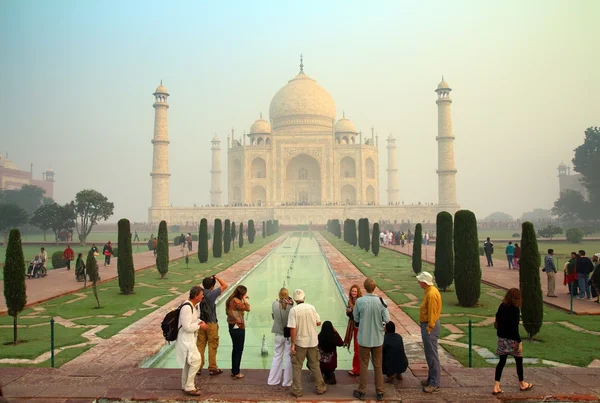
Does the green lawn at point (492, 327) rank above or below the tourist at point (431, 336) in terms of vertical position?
below

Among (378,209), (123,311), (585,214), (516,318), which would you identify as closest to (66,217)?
(123,311)

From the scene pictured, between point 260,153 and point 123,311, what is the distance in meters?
36.2

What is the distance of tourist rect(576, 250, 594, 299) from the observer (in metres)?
8.22

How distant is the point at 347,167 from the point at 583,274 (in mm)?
36391

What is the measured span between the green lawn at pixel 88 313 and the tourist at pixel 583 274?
655cm

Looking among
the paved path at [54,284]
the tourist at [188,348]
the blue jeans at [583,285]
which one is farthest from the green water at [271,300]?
the blue jeans at [583,285]

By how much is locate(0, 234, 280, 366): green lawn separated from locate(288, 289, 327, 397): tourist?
2377mm

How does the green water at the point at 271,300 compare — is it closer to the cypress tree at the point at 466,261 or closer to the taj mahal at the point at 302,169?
the cypress tree at the point at 466,261

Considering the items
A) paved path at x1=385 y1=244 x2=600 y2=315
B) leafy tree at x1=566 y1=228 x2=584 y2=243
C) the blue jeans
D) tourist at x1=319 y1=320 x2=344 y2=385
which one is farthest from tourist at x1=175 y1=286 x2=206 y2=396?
leafy tree at x1=566 y1=228 x2=584 y2=243

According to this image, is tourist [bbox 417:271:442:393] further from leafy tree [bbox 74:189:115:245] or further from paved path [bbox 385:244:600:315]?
leafy tree [bbox 74:189:115:245]

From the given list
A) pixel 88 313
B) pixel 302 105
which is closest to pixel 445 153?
pixel 302 105

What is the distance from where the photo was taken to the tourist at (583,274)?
8.22 metres

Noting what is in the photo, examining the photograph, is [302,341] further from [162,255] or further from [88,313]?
[162,255]

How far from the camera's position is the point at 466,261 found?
796 cm
